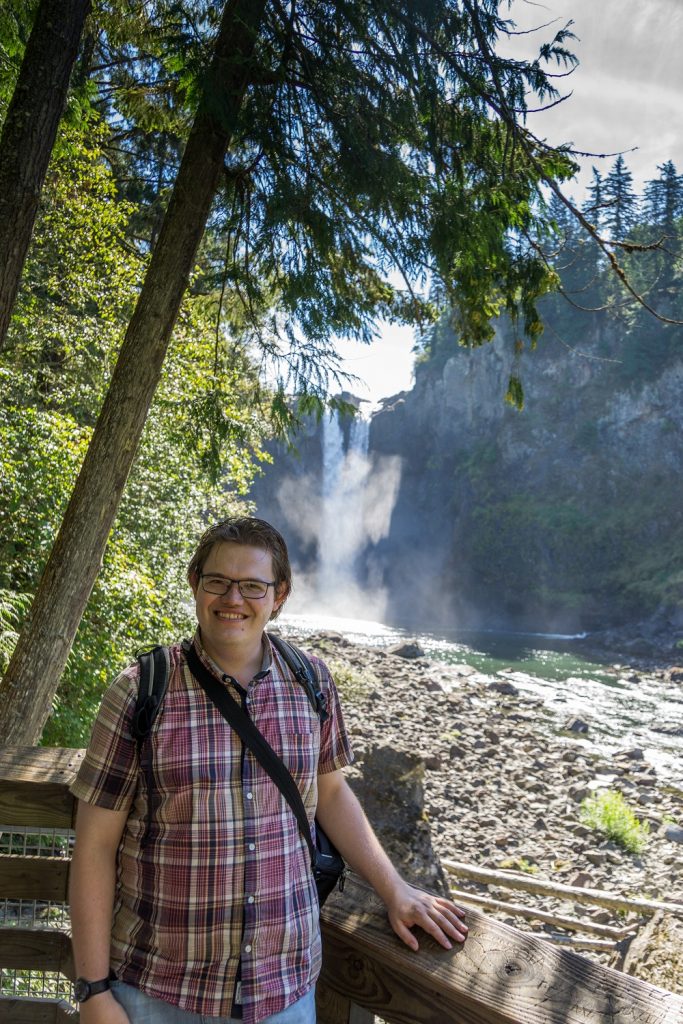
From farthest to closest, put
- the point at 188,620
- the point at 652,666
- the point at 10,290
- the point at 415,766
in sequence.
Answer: the point at 652,666 → the point at 188,620 → the point at 415,766 → the point at 10,290

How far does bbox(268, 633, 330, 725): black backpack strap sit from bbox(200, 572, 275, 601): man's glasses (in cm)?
12

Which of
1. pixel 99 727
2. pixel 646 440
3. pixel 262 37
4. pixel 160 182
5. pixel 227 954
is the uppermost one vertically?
pixel 646 440

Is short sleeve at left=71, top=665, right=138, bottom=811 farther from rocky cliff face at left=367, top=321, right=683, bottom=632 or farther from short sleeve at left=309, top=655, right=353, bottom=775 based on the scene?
rocky cliff face at left=367, top=321, right=683, bottom=632

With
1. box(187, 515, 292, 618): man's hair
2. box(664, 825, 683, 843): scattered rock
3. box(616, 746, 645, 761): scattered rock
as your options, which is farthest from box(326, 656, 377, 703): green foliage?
box(187, 515, 292, 618): man's hair

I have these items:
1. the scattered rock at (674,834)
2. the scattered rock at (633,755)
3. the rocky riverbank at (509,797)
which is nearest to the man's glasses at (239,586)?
the rocky riverbank at (509,797)

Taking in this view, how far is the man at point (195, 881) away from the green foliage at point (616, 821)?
8.98 metres

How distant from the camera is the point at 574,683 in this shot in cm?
2261

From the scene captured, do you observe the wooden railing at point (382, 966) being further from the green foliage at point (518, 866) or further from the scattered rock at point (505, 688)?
the scattered rock at point (505, 688)

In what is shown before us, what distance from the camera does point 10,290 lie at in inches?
113

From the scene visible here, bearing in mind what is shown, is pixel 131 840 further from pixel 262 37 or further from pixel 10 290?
pixel 262 37

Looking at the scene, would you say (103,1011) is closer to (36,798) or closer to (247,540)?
(36,798)

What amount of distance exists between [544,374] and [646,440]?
10.4m

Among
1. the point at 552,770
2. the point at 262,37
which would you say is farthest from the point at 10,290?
the point at 552,770

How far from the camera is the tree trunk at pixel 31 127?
9.30 ft
